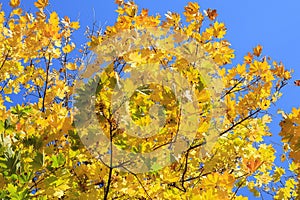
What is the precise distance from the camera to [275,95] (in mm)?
3395

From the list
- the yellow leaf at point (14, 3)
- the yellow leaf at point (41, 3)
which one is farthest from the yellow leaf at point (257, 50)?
the yellow leaf at point (14, 3)

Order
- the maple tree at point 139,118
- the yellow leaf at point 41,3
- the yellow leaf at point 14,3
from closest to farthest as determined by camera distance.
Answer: the maple tree at point 139,118 → the yellow leaf at point 41,3 → the yellow leaf at point 14,3

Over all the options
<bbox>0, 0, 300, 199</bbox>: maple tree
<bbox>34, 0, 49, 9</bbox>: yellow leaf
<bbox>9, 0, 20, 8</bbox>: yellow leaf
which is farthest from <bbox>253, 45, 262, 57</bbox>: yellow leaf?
<bbox>9, 0, 20, 8</bbox>: yellow leaf

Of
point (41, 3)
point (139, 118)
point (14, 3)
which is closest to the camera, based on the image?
point (139, 118)

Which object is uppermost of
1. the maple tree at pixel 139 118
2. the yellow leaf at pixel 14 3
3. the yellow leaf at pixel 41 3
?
the yellow leaf at pixel 14 3

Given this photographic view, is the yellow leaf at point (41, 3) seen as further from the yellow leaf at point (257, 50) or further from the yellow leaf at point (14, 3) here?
the yellow leaf at point (257, 50)

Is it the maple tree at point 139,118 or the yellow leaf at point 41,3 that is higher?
the yellow leaf at point 41,3

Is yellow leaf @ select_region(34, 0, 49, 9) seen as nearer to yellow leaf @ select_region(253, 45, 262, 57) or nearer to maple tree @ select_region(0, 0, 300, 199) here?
maple tree @ select_region(0, 0, 300, 199)

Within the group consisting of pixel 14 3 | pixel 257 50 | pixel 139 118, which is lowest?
pixel 139 118

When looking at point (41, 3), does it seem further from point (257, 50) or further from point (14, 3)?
point (257, 50)

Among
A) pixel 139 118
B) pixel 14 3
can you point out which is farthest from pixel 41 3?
pixel 139 118

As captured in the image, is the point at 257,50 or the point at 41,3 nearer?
the point at 257,50

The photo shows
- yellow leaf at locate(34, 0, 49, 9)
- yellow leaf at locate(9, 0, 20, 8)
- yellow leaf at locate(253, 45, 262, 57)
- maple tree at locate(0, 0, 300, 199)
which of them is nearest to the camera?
maple tree at locate(0, 0, 300, 199)

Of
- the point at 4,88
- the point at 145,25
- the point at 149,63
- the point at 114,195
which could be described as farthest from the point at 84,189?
the point at 4,88
